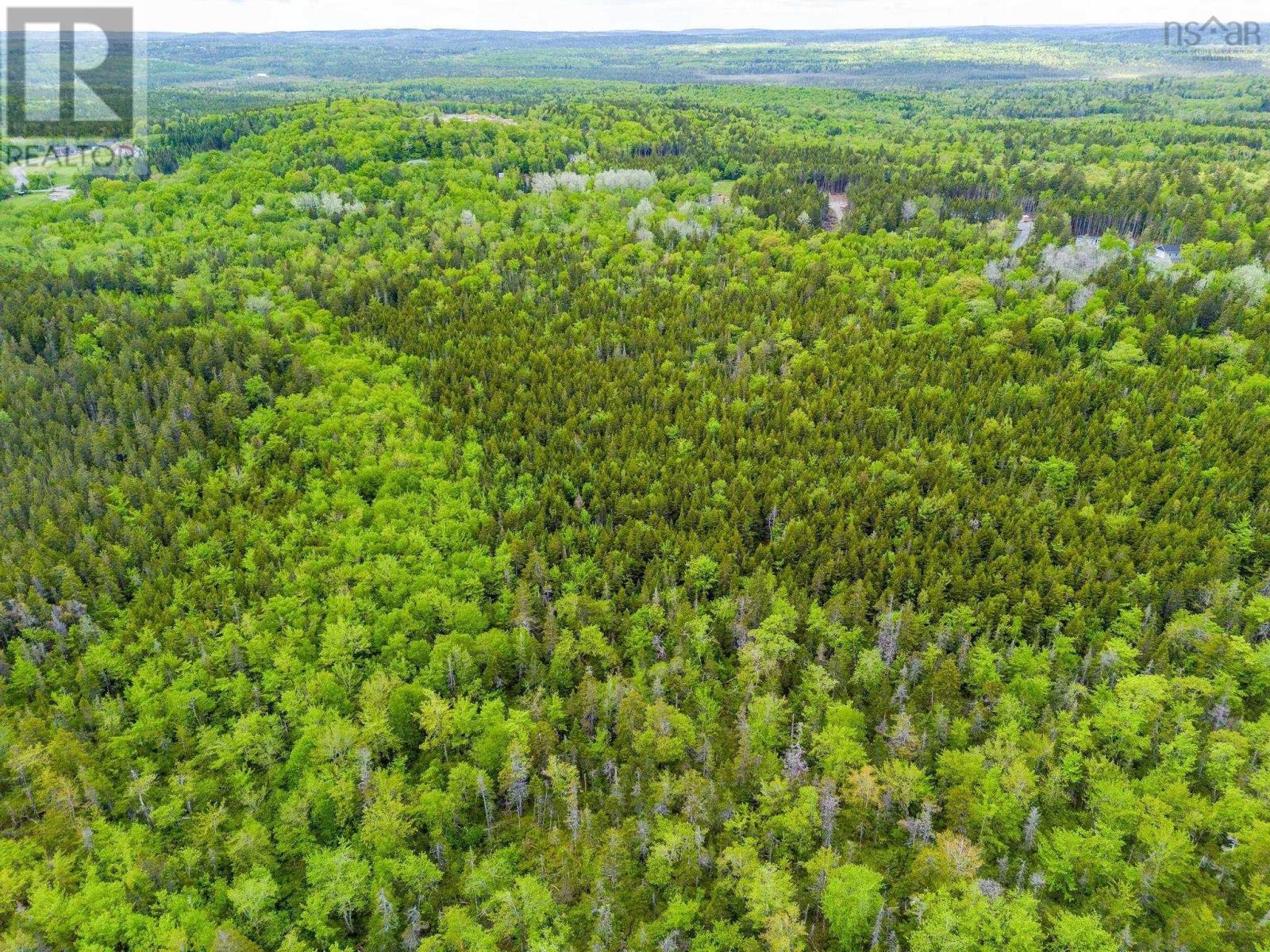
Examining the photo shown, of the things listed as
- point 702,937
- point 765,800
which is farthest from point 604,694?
point 702,937

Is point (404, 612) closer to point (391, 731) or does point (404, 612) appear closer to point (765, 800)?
point (391, 731)

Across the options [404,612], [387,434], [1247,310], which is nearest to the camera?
[404,612]

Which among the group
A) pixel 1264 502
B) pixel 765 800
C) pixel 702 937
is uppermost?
pixel 1264 502

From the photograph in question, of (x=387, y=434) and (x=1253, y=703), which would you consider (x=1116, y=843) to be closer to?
(x=1253, y=703)

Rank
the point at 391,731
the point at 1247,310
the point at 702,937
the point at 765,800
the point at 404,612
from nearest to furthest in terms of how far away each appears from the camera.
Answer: the point at 702,937 → the point at 765,800 → the point at 391,731 → the point at 404,612 → the point at 1247,310

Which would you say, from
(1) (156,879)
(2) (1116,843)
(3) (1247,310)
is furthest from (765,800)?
(3) (1247,310)

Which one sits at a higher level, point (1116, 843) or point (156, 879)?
point (1116, 843)

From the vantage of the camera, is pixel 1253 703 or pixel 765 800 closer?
pixel 765 800
